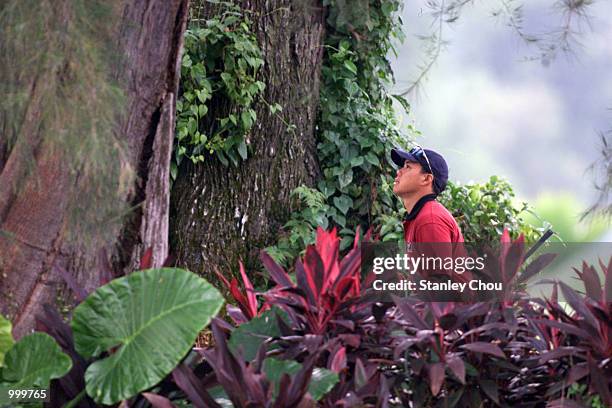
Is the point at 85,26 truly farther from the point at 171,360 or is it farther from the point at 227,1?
the point at 227,1

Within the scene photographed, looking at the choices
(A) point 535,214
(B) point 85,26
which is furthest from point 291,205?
(B) point 85,26

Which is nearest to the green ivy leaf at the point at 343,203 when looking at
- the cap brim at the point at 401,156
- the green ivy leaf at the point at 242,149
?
the green ivy leaf at the point at 242,149

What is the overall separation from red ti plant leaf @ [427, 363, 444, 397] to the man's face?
2.63 m

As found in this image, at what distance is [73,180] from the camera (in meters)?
2.75

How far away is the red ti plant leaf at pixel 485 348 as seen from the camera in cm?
214

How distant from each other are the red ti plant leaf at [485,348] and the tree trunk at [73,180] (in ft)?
4.26

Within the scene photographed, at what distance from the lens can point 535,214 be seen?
6914 millimetres

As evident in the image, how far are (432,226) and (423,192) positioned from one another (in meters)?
0.43

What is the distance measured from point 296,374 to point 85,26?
1.02 metres

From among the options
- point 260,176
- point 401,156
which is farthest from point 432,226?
point 260,176

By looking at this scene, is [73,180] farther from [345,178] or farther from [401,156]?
[345,178]

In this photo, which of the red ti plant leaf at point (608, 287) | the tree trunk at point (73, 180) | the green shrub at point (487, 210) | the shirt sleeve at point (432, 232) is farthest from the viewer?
the green shrub at point (487, 210)

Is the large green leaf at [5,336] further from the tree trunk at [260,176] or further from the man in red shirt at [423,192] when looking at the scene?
the tree trunk at [260,176]

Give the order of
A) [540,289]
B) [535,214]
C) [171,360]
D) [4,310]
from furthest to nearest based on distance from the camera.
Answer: [535,214]
[4,310]
[540,289]
[171,360]
